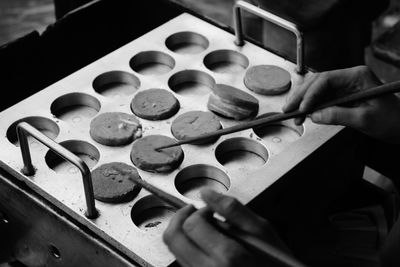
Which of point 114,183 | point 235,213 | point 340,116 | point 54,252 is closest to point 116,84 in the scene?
point 114,183

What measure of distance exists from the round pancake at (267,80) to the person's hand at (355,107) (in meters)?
0.23

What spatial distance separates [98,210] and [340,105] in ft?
2.36

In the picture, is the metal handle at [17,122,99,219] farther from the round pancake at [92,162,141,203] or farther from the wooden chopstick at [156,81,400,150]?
the wooden chopstick at [156,81,400,150]

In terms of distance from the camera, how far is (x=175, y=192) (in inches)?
73.8

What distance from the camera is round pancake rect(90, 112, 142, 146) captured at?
6.64ft

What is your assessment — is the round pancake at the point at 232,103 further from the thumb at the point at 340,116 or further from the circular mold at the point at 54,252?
the circular mold at the point at 54,252

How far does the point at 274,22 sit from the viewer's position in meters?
2.23

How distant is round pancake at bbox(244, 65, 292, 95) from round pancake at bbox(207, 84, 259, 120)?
70 millimetres

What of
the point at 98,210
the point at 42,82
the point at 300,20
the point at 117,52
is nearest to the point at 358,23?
the point at 300,20

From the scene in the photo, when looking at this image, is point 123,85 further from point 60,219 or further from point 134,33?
point 60,219

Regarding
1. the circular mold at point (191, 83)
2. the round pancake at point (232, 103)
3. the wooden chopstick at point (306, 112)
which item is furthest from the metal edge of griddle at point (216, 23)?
the wooden chopstick at point (306, 112)

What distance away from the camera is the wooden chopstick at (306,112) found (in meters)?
1.70

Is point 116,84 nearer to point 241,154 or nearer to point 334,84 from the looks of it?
point 241,154

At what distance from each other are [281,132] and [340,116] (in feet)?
0.98
